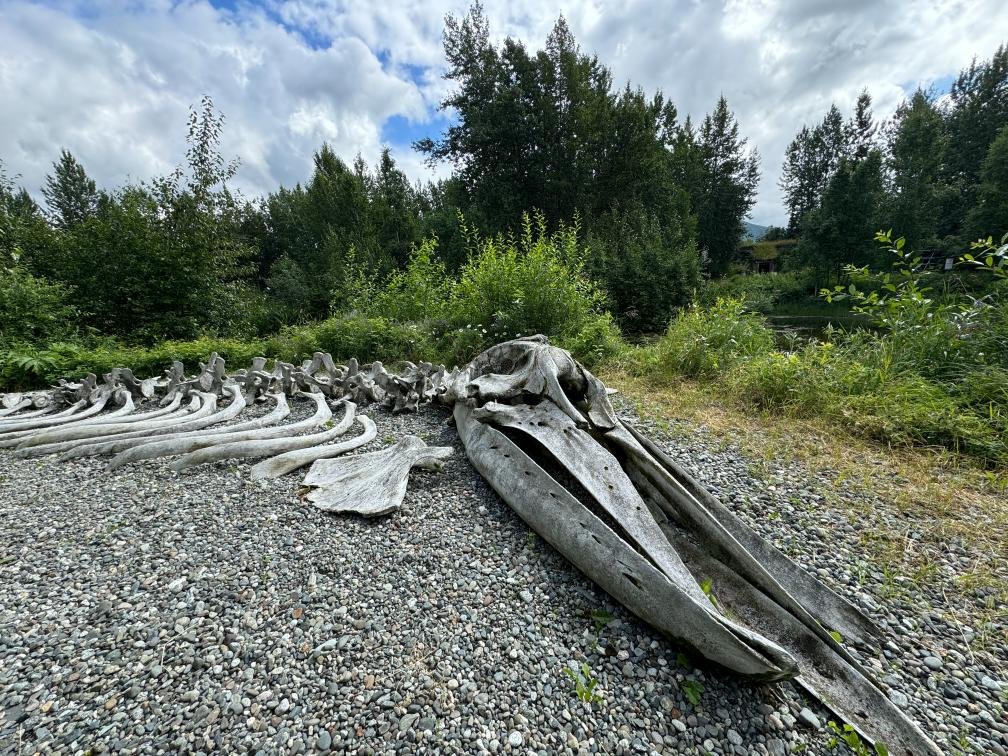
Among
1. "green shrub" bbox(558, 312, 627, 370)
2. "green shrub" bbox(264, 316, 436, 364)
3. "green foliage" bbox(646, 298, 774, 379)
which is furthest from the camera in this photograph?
"green shrub" bbox(264, 316, 436, 364)

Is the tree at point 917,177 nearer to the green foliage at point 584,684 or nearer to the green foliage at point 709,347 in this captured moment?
the green foliage at point 709,347

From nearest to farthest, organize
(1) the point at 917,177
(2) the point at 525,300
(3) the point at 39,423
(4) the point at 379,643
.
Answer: (4) the point at 379,643
(3) the point at 39,423
(2) the point at 525,300
(1) the point at 917,177

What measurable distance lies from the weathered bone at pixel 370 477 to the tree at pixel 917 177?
1096 inches

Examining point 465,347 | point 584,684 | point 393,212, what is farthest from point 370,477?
point 393,212

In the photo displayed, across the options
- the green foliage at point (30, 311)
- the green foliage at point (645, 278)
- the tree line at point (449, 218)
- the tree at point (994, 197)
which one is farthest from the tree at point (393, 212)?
the tree at point (994, 197)

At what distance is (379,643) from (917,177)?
3114cm

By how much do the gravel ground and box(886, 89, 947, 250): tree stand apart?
27.4 m

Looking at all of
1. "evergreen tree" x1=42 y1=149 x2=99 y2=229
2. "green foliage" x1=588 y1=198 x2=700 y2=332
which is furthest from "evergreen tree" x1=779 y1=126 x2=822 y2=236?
"evergreen tree" x1=42 y1=149 x2=99 y2=229

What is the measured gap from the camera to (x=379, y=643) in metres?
1.61

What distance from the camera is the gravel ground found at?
4.29ft

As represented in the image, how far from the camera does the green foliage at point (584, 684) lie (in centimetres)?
144

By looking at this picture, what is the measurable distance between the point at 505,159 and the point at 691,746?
21.6m

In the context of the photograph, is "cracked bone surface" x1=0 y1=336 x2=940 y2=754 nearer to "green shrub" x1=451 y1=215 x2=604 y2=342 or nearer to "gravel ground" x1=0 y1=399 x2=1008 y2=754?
"gravel ground" x1=0 y1=399 x2=1008 y2=754

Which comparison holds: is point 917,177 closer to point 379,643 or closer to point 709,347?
point 709,347
